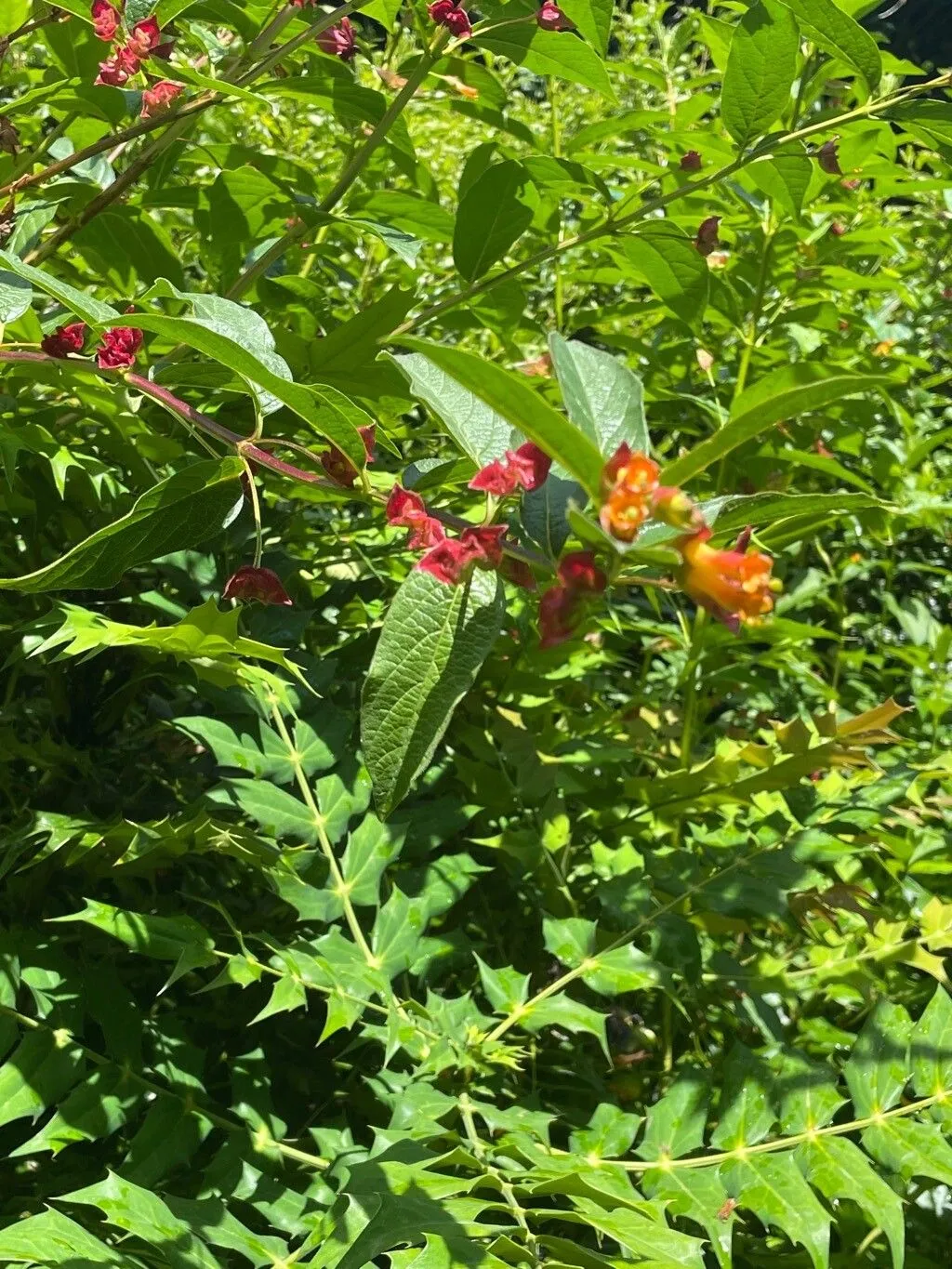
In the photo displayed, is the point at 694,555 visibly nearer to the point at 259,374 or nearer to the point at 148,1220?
the point at 259,374

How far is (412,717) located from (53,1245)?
33 centimetres

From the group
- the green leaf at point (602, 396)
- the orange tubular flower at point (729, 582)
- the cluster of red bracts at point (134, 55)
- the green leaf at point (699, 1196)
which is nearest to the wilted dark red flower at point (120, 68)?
the cluster of red bracts at point (134, 55)

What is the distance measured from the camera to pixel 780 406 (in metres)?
0.36

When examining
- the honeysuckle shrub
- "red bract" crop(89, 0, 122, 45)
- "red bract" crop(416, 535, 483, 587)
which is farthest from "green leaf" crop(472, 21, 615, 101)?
"red bract" crop(416, 535, 483, 587)

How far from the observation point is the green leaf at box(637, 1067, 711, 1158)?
0.75 meters

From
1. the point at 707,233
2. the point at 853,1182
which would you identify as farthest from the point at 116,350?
the point at 853,1182

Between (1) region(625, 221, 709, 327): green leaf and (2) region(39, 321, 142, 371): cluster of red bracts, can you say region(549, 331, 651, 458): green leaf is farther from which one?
(1) region(625, 221, 709, 327): green leaf

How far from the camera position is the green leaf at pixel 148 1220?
56cm

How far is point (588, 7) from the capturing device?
2.51 ft

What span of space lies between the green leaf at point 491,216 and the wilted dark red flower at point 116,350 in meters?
0.25

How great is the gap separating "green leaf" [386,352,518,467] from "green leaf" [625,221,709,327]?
383 millimetres

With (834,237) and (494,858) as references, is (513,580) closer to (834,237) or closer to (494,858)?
(494,858)

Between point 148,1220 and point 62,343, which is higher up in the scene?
point 62,343

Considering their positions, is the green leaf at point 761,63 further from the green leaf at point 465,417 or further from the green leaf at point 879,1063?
the green leaf at point 879,1063
